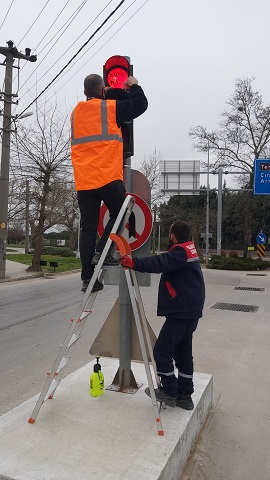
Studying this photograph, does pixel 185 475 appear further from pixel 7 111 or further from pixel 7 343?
pixel 7 111

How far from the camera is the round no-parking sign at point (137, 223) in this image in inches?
147

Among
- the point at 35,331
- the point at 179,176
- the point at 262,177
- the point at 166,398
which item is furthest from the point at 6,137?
the point at 166,398

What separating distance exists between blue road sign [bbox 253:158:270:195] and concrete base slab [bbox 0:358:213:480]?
22.9m

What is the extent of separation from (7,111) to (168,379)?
1744cm

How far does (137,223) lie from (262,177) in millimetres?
23247

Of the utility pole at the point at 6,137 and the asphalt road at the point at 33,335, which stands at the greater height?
the utility pole at the point at 6,137

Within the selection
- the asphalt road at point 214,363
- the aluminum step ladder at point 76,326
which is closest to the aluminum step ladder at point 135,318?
the aluminum step ladder at point 76,326

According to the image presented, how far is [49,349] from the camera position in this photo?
6.72 meters

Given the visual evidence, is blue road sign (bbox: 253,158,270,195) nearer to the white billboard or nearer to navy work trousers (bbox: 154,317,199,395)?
the white billboard

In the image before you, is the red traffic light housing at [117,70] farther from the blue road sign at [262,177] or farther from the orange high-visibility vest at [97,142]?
the blue road sign at [262,177]

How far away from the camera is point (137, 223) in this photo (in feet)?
12.4

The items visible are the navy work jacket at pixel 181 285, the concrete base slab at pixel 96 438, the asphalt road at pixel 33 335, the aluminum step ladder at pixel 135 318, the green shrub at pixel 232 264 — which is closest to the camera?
the concrete base slab at pixel 96 438

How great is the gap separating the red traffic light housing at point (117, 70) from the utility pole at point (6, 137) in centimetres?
1495

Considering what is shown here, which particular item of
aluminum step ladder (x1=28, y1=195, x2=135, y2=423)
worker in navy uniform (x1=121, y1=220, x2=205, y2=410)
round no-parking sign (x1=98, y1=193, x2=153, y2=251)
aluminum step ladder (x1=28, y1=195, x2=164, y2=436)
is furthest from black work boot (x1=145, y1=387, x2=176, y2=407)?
round no-parking sign (x1=98, y1=193, x2=153, y2=251)
